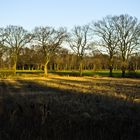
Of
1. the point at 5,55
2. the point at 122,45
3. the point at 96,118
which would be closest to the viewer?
the point at 96,118

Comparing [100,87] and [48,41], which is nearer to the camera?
[100,87]

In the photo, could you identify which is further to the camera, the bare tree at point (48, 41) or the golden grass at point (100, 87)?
the bare tree at point (48, 41)

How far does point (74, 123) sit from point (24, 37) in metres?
67.6

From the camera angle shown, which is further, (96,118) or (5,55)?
(5,55)

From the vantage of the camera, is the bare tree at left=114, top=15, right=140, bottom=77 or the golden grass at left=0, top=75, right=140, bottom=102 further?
the bare tree at left=114, top=15, right=140, bottom=77

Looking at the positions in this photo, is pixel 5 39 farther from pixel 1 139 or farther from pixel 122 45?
pixel 1 139

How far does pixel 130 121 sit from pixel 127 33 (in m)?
61.0

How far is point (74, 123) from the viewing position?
447 inches

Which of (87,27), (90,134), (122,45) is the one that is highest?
(87,27)

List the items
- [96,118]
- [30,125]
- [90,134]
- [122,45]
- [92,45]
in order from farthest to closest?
[92,45]
[122,45]
[96,118]
[30,125]
[90,134]

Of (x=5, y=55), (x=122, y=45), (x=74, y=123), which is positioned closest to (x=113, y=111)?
(x=74, y=123)

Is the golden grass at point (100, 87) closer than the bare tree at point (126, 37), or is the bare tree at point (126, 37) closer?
the golden grass at point (100, 87)

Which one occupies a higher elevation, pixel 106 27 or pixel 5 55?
pixel 106 27

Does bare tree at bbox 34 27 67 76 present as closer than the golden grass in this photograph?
No
